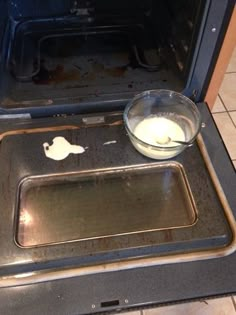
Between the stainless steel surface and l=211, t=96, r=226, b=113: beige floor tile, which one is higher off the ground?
the stainless steel surface

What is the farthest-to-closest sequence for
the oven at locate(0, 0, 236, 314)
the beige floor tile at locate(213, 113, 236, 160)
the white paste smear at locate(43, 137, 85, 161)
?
1. the beige floor tile at locate(213, 113, 236, 160)
2. the white paste smear at locate(43, 137, 85, 161)
3. the oven at locate(0, 0, 236, 314)

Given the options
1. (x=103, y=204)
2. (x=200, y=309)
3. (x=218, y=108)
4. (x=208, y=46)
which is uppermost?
(x=208, y=46)

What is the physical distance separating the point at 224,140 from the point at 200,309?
1.97 feet

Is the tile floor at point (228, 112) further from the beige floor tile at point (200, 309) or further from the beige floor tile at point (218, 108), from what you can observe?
the beige floor tile at point (200, 309)

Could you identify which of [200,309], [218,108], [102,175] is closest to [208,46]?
[102,175]

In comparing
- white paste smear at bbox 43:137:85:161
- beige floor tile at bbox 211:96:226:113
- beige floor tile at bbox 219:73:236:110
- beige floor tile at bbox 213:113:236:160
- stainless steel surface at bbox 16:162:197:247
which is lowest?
beige floor tile at bbox 213:113:236:160

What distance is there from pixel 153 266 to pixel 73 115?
0.35 meters

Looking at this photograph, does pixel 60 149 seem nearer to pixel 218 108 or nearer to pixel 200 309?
pixel 200 309

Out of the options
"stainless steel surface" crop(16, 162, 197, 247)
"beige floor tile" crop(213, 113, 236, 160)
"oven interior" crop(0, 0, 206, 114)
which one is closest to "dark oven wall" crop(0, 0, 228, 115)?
"oven interior" crop(0, 0, 206, 114)

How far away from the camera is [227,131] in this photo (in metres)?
1.19

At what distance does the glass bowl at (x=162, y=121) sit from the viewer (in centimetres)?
63

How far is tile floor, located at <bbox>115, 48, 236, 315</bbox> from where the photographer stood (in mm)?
772

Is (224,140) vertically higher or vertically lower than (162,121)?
lower

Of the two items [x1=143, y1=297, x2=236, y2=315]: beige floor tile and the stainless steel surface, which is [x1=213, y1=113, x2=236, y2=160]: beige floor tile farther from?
the stainless steel surface
